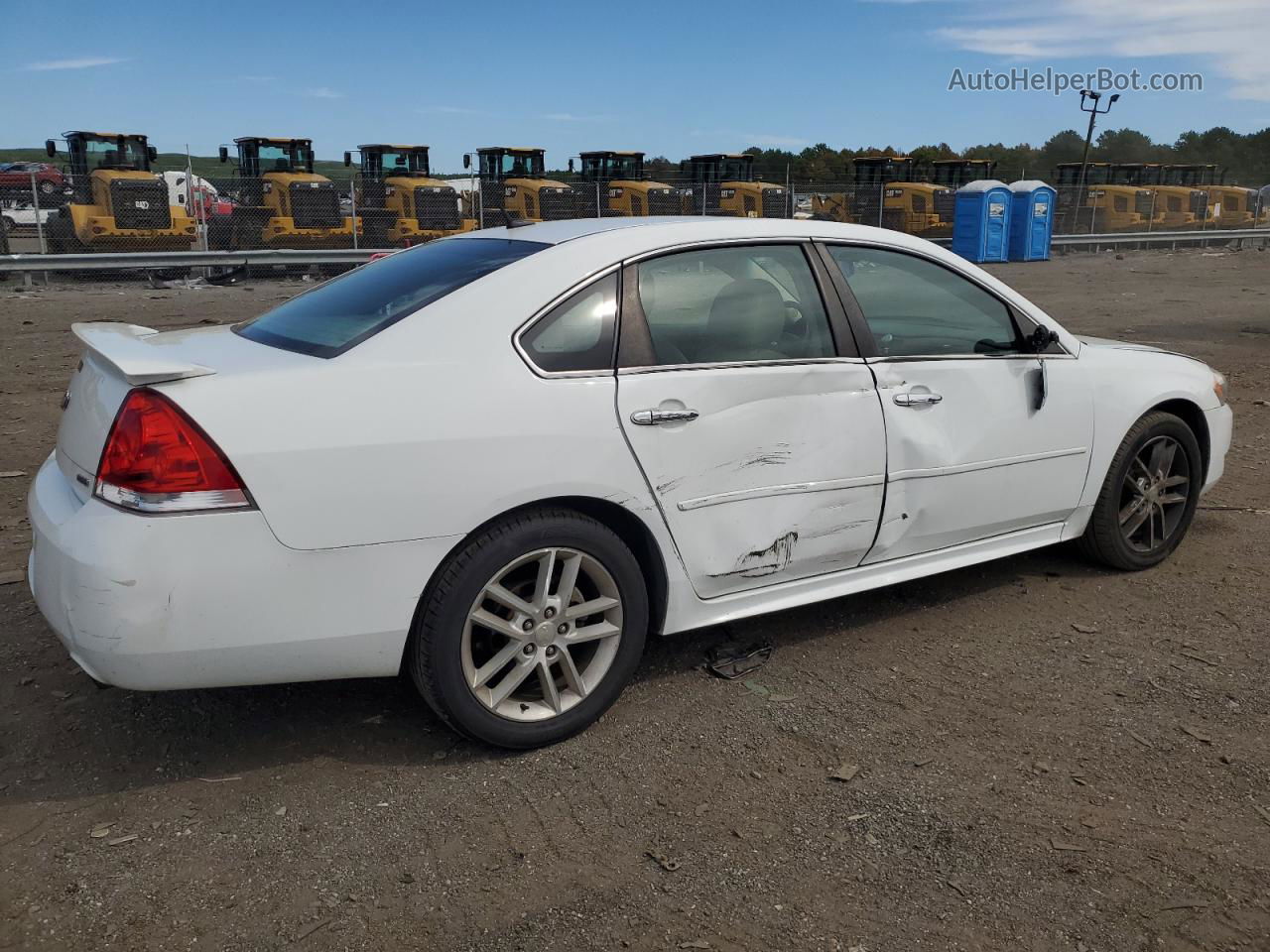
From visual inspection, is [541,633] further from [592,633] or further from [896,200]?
[896,200]

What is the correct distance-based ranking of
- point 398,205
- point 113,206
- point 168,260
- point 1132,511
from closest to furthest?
point 1132,511, point 168,260, point 113,206, point 398,205

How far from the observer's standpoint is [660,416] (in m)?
3.19

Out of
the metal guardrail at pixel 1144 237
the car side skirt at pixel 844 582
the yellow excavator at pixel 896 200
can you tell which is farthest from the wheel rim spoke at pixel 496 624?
the metal guardrail at pixel 1144 237

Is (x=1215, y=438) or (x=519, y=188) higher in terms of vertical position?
(x=519, y=188)

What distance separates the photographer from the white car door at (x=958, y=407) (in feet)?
12.3

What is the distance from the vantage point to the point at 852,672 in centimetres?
371

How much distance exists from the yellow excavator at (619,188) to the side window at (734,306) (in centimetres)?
2099

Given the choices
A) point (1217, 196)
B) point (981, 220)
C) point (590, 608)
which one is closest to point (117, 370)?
point (590, 608)

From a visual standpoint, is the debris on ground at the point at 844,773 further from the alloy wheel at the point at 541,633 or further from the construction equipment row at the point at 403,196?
the construction equipment row at the point at 403,196

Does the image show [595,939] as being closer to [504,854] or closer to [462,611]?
[504,854]

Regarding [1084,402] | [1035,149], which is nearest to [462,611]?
[1084,402]

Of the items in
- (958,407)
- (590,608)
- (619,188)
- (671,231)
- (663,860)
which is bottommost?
(663,860)

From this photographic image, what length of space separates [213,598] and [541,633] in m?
0.88

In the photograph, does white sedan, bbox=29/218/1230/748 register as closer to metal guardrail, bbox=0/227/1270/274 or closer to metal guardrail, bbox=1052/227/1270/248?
metal guardrail, bbox=0/227/1270/274
